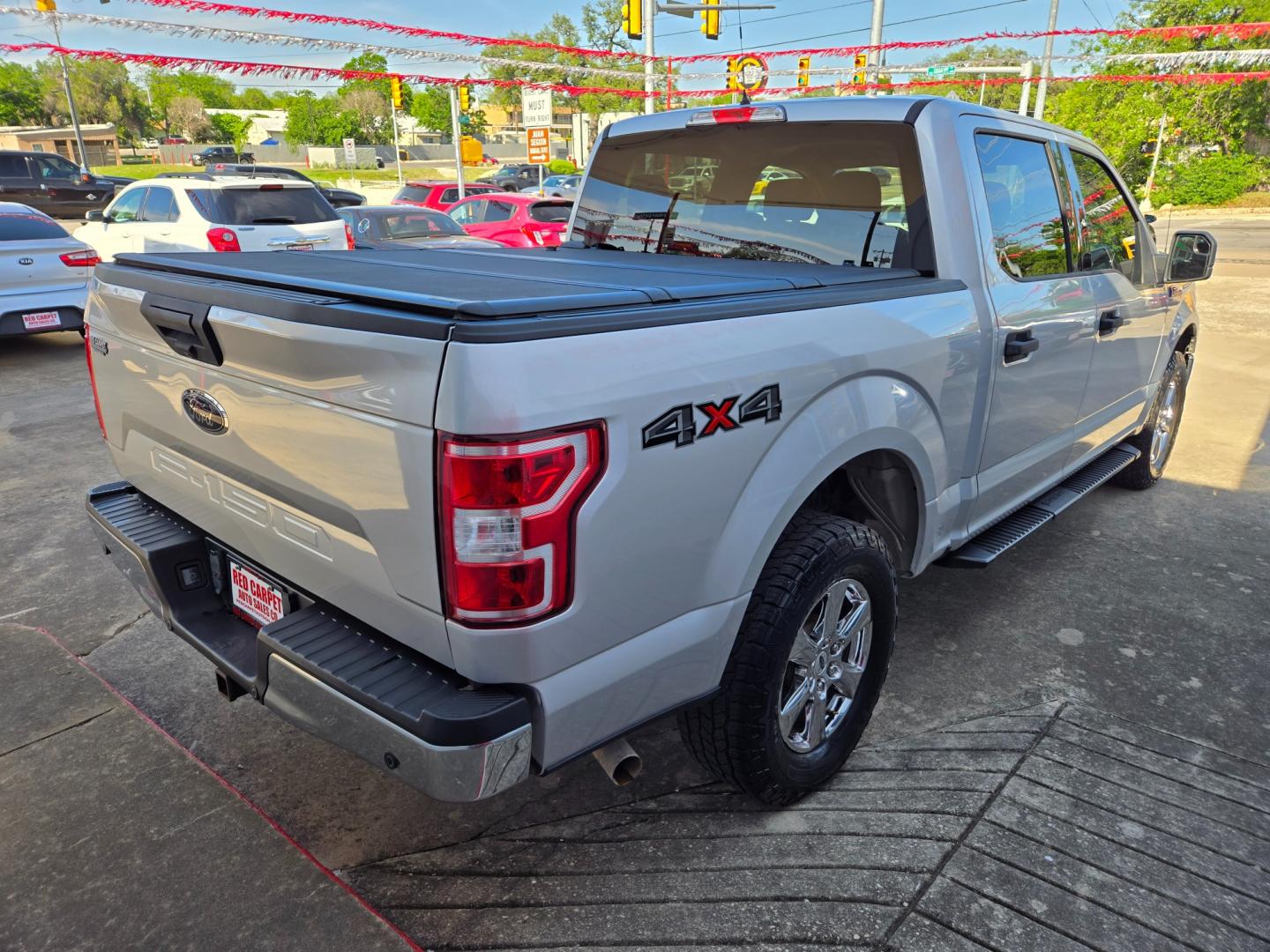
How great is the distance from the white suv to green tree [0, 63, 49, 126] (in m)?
87.7

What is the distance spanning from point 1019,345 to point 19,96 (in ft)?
331

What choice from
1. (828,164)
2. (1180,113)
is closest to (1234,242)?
(1180,113)

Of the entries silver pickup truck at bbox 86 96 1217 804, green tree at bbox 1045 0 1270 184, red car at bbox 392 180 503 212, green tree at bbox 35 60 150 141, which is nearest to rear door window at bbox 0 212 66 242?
silver pickup truck at bbox 86 96 1217 804

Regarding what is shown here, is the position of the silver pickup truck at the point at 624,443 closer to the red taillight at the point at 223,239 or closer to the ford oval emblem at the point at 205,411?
the ford oval emblem at the point at 205,411

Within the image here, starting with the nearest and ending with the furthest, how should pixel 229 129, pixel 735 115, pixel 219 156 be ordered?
pixel 735 115, pixel 219 156, pixel 229 129

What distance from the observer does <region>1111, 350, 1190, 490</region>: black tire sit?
519 centimetres

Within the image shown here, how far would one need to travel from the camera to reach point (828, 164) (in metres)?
3.22

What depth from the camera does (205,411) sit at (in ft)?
Result: 7.36

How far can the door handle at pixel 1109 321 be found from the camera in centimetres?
380

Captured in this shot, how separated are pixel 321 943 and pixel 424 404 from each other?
1418mm

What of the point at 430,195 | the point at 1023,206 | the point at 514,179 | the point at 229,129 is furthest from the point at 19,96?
the point at 1023,206

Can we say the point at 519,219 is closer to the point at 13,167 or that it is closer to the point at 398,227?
the point at 398,227

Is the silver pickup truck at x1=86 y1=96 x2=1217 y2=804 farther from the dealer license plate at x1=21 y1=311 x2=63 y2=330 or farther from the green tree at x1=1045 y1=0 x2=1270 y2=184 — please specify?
the green tree at x1=1045 y1=0 x2=1270 y2=184

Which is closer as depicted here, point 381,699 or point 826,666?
point 381,699
